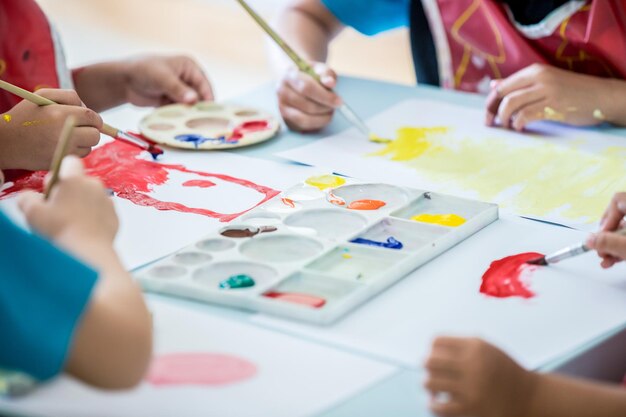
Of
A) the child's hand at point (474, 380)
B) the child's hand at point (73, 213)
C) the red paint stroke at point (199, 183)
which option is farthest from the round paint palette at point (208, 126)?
the child's hand at point (474, 380)

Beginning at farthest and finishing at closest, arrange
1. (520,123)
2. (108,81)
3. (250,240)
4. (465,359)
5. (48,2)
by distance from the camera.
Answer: (48,2)
(108,81)
(520,123)
(250,240)
(465,359)

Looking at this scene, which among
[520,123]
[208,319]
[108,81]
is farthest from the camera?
[108,81]

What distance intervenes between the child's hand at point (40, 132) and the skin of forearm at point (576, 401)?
1.92 feet

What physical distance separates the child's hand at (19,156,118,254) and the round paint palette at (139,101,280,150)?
1.38ft

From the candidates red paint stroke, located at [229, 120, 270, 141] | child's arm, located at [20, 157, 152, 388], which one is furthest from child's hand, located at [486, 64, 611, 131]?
child's arm, located at [20, 157, 152, 388]

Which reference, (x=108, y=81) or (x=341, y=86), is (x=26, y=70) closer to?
(x=108, y=81)

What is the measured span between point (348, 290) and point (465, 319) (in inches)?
3.9

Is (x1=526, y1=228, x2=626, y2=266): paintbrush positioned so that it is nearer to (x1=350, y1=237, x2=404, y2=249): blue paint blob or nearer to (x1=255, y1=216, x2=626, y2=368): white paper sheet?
(x1=255, y1=216, x2=626, y2=368): white paper sheet

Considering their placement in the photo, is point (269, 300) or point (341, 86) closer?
point (269, 300)

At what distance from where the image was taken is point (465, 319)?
0.73m

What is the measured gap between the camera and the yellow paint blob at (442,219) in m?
0.89

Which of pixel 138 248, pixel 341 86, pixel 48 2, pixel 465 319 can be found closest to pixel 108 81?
pixel 341 86

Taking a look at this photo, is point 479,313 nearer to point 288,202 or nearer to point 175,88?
point 288,202

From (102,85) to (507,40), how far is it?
0.59 m
